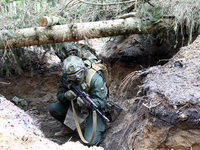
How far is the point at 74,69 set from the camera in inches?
171

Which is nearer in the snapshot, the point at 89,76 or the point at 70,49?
the point at 89,76

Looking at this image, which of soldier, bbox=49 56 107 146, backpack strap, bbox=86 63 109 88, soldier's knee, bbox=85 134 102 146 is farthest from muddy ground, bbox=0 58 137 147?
soldier's knee, bbox=85 134 102 146

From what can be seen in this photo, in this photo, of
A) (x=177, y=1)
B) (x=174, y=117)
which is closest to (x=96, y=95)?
(x=174, y=117)

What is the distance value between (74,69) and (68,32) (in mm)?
856

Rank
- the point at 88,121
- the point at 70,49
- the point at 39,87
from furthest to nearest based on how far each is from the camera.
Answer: the point at 39,87 → the point at 70,49 → the point at 88,121

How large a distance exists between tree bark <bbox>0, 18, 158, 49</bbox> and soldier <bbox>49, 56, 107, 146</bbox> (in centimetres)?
61

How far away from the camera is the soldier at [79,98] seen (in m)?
4.46

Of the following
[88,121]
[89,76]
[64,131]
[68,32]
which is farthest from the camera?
[64,131]

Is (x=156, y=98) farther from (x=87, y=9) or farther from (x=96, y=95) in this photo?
(x=87, y=9)

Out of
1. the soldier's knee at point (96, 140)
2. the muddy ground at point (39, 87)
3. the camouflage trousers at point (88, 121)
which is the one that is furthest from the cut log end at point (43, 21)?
the soldier's knee at point (96, 140)

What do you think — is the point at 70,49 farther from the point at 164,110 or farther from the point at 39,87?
the point at 164,110

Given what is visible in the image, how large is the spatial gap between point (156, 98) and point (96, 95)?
1973 mm

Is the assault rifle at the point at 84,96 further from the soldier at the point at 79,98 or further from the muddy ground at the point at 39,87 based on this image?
the muddy ground at the point at 39,87

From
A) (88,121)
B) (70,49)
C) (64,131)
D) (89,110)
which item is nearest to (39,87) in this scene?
(64,131)
